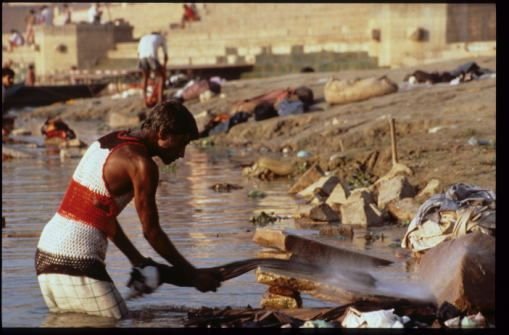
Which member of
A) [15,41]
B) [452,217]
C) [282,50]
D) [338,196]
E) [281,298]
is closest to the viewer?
[281,298]

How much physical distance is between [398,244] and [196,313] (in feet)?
10.6

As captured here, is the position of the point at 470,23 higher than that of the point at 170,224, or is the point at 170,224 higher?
the point at 470,23

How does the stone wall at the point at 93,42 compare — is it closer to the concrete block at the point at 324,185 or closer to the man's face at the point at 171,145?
the concrete block at the point at 324,185

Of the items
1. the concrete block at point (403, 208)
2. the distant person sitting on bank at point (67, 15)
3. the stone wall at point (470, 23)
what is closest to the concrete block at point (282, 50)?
the stone wall at point (470, 23)

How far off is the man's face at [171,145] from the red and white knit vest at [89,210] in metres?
0.11

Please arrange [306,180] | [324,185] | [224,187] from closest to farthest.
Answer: [324,185]
[306,180]
[224,187]

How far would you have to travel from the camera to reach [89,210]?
7.38 meters

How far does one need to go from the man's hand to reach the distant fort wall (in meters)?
20.6

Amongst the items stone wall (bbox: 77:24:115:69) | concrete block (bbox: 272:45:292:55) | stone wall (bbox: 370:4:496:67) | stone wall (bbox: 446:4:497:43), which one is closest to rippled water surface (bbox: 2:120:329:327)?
stone wall (bbox: 370:4:496:67)

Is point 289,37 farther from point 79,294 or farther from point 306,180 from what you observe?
point 79,294

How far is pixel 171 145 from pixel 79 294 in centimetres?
87

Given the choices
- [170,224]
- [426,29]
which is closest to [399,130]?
[170,224]

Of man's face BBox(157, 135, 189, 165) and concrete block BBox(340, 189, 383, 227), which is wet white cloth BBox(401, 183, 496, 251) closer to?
man's face BBox(157, 135, 189, 165)

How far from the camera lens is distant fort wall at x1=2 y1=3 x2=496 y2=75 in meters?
31.5
